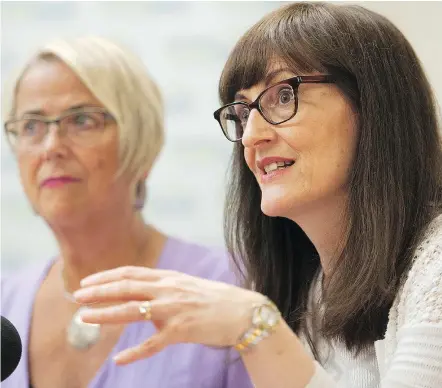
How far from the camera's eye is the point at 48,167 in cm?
106

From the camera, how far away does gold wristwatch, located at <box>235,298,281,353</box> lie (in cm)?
72

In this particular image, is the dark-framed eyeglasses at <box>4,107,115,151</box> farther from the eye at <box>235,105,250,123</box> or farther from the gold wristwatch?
the gold wristwatch

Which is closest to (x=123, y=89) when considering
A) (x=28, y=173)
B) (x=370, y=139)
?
(x=28, y=173)

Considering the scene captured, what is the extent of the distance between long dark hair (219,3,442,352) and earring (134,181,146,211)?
27 centimetres

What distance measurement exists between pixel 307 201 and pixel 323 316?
0.16 metres

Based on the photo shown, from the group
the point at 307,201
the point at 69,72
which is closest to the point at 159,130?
the point at 69,72

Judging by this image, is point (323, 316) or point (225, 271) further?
point (225, 271)

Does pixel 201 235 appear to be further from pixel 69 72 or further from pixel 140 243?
pixel 69 72

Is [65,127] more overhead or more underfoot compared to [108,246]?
more overhead

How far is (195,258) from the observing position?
43.9 inches

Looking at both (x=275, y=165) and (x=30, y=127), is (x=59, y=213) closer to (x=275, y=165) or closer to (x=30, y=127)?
(x=30, y=127)

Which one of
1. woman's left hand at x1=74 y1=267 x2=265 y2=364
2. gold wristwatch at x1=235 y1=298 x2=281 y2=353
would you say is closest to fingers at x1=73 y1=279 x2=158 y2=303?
woman's left hand at x1=74 y1=267 x2=265 y2=364

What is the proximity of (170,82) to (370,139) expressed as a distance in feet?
1.29

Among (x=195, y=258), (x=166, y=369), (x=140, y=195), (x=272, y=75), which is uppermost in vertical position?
(x=272, y=75)
